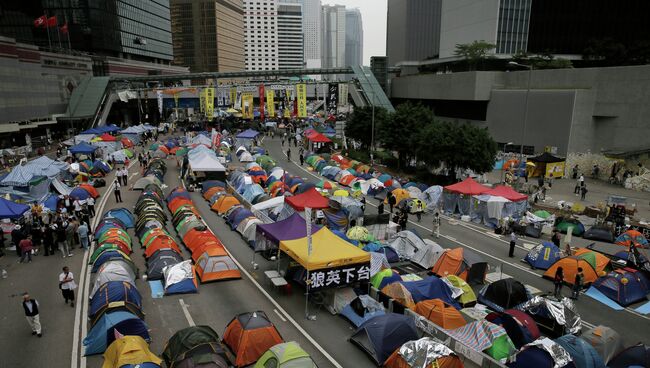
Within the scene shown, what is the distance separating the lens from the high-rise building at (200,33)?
169750 millimetres

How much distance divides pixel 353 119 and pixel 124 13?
2866 inches

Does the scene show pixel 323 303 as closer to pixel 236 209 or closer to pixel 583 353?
pixel 583 353

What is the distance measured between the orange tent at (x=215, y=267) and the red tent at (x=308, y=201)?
576 centimetres

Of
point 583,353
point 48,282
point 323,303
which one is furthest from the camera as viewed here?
point 48,282

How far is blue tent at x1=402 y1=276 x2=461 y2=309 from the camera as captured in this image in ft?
47.8

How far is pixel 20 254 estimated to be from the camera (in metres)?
19.2

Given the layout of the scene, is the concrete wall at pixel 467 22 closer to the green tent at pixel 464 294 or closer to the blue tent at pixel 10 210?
the green tent at pixel 464 294

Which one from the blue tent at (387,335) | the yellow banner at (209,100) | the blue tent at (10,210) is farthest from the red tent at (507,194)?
the yellow banner at (209,100)

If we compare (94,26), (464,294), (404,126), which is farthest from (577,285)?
(94,26)

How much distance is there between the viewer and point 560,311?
13648 mm

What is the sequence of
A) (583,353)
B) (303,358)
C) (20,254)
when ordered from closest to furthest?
(303,358) < (583,353) < (20,254)

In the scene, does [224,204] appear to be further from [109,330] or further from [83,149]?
[83,149]

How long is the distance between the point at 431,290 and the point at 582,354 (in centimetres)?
461

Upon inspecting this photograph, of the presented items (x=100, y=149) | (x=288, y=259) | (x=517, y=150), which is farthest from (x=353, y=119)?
(x=288, y=259)
